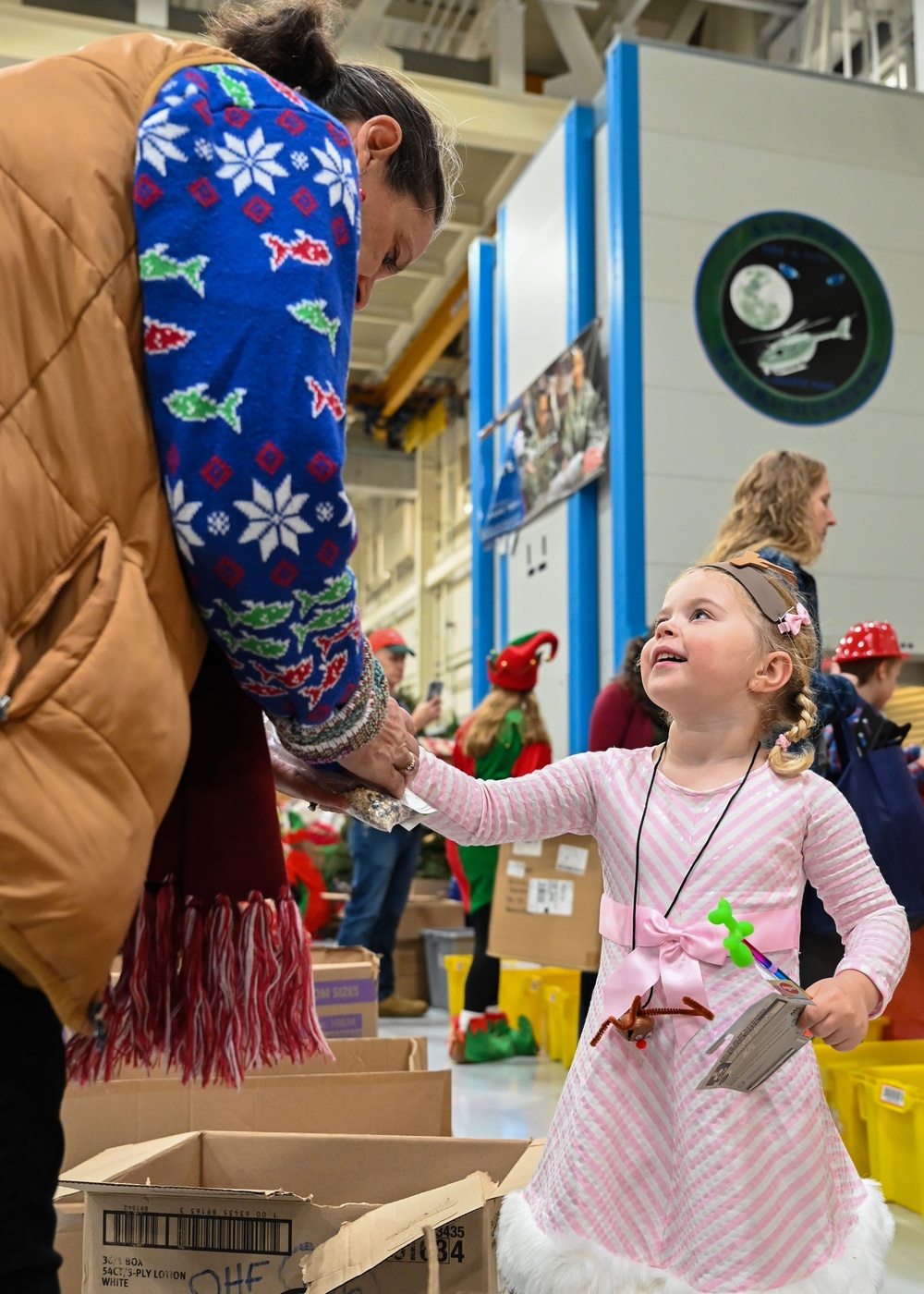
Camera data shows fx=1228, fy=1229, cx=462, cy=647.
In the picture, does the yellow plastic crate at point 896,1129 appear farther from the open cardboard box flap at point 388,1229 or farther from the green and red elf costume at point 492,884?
the green and red elf costume at point 492,884

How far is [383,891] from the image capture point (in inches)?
195

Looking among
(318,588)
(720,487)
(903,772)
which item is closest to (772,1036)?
(318,588)

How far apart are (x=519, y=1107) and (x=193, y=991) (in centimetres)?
271

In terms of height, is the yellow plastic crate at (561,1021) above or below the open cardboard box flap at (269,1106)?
below

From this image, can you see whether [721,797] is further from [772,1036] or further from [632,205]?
[632,205]

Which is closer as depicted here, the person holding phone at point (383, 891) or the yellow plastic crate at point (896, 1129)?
the yellow plastic crate at point (896, 1129)

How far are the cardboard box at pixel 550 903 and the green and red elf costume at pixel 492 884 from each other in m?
0.50

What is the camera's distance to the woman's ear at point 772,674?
62.9 inches

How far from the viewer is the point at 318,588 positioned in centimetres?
86

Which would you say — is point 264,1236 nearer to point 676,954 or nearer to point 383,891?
point 676,954

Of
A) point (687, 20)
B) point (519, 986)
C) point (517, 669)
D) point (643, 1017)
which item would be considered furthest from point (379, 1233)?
point (687, 20)

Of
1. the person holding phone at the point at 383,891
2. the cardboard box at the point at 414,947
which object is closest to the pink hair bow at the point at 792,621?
the person holding phone at the point at 383,891

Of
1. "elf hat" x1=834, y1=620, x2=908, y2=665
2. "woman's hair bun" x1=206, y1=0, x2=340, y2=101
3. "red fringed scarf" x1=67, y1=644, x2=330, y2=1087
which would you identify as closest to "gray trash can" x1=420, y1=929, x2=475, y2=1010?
"elf hat" x1=834, y1=620, x2=908, y2=665

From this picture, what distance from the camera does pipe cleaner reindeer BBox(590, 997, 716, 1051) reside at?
1.40 meters
